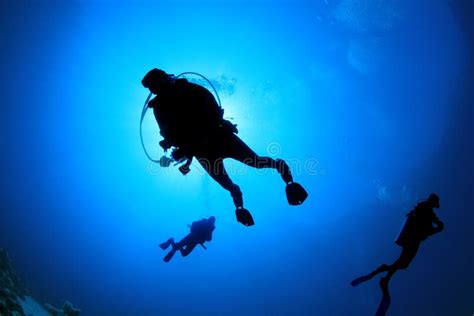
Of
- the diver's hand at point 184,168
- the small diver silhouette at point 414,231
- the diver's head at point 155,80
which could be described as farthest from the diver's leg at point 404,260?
the diver's head at point 155,80

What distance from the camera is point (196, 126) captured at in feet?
14.1

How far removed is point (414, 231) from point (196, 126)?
5488mm

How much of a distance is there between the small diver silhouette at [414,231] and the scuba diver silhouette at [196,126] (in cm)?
374

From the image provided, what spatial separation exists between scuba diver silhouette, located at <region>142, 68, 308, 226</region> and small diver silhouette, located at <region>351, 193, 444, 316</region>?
3739 millimetres

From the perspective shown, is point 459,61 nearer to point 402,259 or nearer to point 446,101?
point 446,101

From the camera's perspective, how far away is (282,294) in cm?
6769

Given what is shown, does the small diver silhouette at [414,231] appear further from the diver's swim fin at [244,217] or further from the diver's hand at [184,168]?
the diver's hand at [184,168]

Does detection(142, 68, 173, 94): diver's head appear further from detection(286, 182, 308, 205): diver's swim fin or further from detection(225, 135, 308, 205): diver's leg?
detection(286, 182, 308, 205): diver's swim fin

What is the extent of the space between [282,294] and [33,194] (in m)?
62.2

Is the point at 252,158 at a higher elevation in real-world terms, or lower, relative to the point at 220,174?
higher

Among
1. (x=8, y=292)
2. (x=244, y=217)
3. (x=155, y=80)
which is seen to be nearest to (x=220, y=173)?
(x=244, y=217)

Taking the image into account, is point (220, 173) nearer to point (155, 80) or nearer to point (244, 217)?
point (244, 217)

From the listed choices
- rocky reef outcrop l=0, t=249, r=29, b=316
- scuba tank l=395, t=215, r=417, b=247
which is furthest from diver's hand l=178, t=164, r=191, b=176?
rocky reef outcrop l=0, t=249, r=29, b=316

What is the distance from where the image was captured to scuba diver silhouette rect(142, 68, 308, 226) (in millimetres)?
4309
